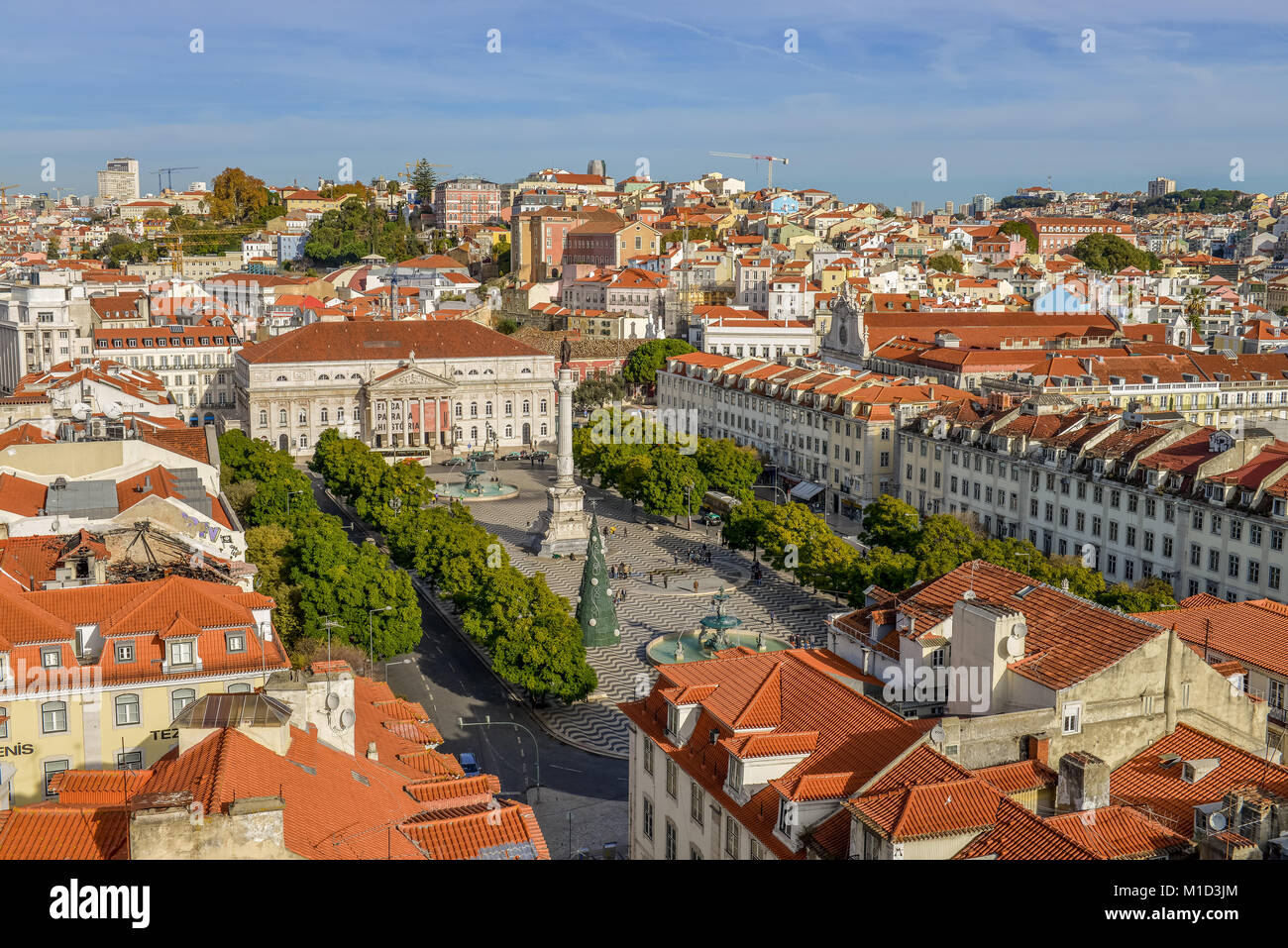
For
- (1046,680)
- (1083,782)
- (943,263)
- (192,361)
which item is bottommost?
(1083,782)

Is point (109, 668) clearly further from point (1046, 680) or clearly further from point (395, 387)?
point (395, 387)

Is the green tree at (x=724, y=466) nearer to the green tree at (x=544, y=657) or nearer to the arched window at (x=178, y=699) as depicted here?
the green tree at (x=544, y=657)

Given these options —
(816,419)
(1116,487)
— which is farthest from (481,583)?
(816,419)
